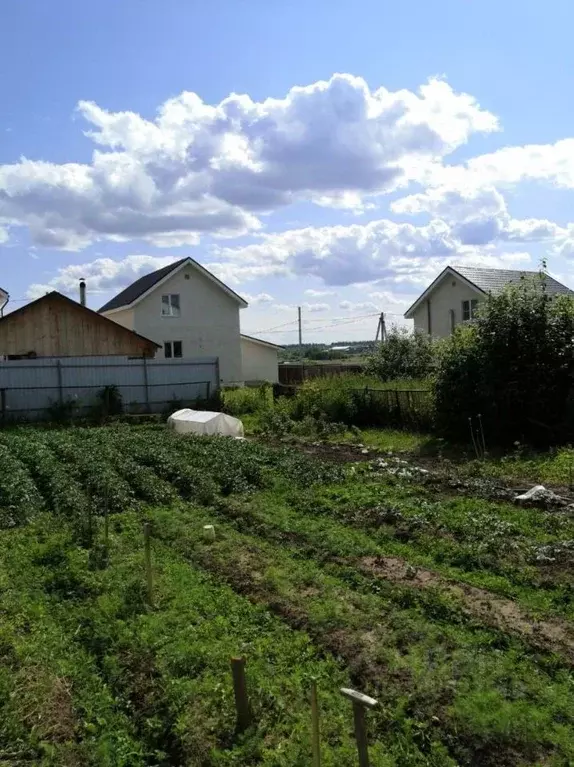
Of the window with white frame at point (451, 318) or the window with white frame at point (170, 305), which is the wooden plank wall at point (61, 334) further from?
the window with white frame at point (451, 318)

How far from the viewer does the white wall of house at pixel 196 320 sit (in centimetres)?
3269

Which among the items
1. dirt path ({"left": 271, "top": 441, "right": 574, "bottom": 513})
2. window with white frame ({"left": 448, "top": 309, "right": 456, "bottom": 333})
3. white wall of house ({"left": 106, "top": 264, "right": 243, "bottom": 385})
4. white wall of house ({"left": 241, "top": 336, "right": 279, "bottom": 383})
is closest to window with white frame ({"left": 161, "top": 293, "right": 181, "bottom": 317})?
white wall of house ({"left": 106, "top": 264, "right": 243, "bottom": 385})

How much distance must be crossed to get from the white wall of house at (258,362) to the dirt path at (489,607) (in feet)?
104

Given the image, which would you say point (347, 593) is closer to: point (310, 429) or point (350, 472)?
point (350, 472)

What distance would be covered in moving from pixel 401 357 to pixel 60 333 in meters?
12.6

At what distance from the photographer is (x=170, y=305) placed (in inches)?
1304

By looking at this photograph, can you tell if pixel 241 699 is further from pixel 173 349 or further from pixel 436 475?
pixel 173 349

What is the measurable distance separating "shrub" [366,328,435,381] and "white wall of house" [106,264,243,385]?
10149mm

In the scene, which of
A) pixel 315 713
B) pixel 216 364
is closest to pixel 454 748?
pixel 315 713

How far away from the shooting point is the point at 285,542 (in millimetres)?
7305

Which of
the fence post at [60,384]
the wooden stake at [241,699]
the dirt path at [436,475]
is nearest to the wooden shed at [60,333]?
the fence post at [60,384]

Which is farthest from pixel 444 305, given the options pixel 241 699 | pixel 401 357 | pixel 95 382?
pixel 241 699

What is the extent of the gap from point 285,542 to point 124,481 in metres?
3.71

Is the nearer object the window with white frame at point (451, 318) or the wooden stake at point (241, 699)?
the wooden stake at point (241, 699)
